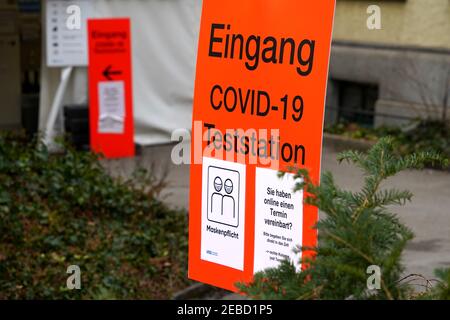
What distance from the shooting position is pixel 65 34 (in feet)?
43.5

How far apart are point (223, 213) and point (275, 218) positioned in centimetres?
29

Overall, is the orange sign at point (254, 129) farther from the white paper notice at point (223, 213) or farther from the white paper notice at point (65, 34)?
the white paper notice at point (65, 34)

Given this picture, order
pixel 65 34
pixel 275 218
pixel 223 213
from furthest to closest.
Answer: pixel 65 34, pixel 223 213, pixel 275 218

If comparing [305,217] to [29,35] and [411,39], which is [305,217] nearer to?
[411,39]

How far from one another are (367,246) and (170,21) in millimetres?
12089

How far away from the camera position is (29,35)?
50.9 feet

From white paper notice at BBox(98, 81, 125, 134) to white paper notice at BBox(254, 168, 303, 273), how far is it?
32.5 feet

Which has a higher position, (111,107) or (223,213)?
(223,213)

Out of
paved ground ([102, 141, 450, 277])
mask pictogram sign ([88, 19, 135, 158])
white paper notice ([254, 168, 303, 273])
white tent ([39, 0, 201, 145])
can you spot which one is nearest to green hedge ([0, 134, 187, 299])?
paved ground ([102, 141, 450, 277])

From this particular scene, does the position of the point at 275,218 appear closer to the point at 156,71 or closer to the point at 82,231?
the point at 82,231

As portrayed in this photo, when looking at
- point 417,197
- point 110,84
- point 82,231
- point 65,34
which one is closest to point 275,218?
point 82,231

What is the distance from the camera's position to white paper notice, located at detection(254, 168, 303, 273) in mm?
3232

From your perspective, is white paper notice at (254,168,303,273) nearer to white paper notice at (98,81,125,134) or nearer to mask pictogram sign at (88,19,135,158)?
mask pictogram sign at (88,19,135,158)

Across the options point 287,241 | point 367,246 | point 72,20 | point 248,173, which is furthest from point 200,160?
point 72,20
